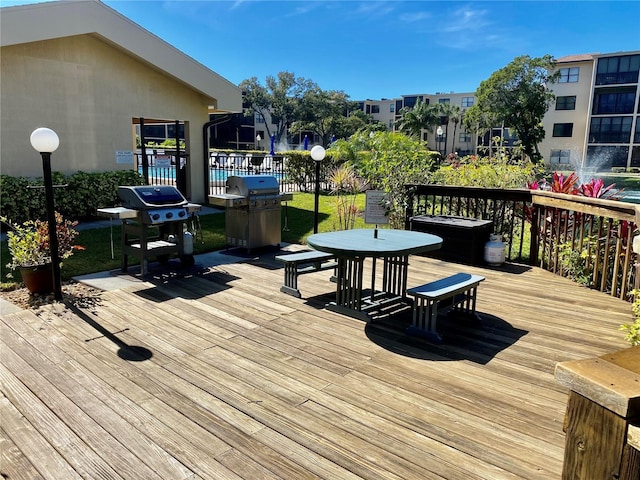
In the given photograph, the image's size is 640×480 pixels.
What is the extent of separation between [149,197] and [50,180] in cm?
120

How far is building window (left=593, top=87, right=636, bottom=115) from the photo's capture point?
119ft

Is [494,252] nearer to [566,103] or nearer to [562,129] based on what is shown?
[562,129]

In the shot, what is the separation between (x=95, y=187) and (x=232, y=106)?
4.04m

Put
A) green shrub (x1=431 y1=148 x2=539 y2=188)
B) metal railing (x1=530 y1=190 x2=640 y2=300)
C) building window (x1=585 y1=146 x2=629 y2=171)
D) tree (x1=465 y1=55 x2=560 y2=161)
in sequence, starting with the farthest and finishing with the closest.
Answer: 1. building window (x1=585 y1=146 x2=629 y2=171)
2. tree (x1=465 y1=55 x2=560 y2=161)
3. green shrub (x1=431 y1=148 x2=539 y2=188)
4. metal railing (x1=530 y1=190 x2=640 y2=300)

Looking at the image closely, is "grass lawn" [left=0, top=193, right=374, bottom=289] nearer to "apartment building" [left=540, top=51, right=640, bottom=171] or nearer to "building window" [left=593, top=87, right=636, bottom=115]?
"apartment building" [left=540, top=51, right=640, bottom=171]

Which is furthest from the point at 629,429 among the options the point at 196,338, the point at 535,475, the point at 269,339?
the point at 196,338

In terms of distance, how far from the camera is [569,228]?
576 centimetres

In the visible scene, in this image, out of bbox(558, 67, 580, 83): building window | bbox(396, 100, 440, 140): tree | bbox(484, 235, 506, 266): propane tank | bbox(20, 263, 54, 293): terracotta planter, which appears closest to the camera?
bbox(20, 263, 54, 293): terracotta planter

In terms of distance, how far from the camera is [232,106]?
37.0 feet

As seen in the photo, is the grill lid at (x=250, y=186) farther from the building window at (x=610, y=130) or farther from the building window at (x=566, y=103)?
the building window at (x=610, y=130)

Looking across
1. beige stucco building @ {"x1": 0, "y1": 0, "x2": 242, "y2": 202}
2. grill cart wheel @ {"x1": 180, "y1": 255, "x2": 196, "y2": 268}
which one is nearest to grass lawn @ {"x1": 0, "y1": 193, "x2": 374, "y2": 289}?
grill cart wheel @ {"x1": 180, "y1": 255, "x2": 196, "y2": 268}

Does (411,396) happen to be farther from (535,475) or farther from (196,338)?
(196,338)

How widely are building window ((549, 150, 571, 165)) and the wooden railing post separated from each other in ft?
143

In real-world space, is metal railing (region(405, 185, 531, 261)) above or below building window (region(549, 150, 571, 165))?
below
